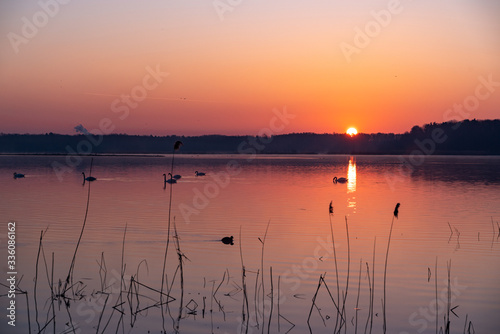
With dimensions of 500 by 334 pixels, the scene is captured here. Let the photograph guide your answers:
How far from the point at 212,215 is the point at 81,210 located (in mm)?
5628

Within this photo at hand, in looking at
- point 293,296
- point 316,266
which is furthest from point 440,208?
point 293,296

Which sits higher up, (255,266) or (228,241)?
(228,241)

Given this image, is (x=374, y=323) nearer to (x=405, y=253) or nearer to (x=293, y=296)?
(x=293, y=296)

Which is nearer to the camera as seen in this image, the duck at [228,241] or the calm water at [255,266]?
the calm water at [255,266]

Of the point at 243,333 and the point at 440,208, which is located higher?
the point at 440,208

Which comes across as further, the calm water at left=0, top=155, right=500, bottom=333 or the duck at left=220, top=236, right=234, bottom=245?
the duck at left=220, top=236, right=234, bottom=245

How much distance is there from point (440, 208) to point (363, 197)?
6.89 meters

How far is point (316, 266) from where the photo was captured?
529 inches

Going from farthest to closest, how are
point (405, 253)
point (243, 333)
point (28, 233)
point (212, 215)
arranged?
point (212, 215)
point (28, 233)
point (405, 253)
point (243, 333)

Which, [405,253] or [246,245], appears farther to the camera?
[246,245]

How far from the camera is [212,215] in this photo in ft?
77.0

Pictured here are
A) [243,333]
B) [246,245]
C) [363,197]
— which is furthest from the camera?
[363,197]

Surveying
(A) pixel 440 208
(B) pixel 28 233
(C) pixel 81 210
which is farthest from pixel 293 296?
(A) pixel 440 208

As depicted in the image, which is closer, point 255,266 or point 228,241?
point 255,266
